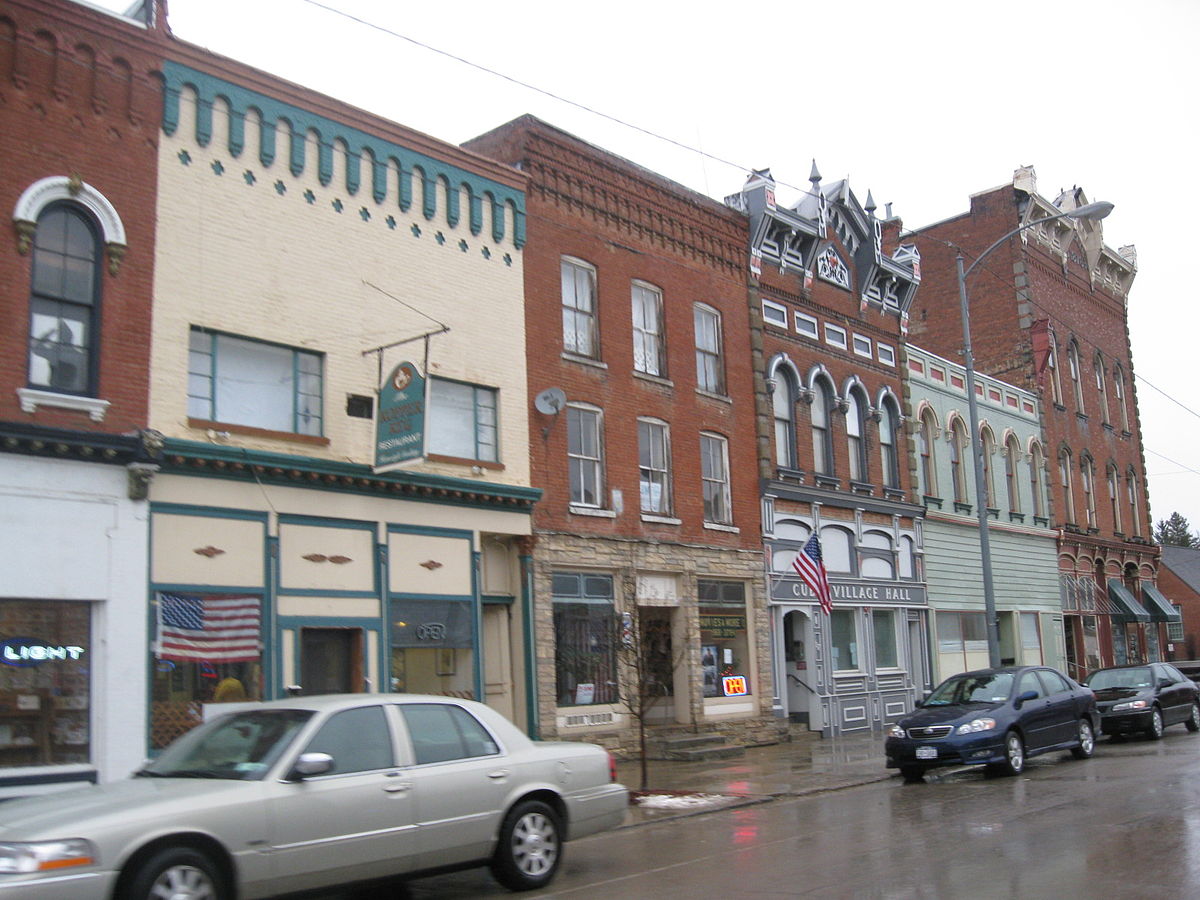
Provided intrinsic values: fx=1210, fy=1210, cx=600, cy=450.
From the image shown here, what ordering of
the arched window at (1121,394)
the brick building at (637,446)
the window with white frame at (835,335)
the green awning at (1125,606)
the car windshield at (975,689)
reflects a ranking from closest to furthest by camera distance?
the car windshield at (975,689) < the brick building at (637,446) < the window with white frame at (835,335) < the green awning at (1125,606) < the arched window at (1121,394)

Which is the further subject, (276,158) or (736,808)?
(276,158)

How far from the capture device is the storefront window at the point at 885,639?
2831cm

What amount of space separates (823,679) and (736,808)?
37.2 feet

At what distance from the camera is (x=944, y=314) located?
3894 centimetres

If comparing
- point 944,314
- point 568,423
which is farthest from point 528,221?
point 944,314

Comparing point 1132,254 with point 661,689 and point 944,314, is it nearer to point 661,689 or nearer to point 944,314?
point 944,314

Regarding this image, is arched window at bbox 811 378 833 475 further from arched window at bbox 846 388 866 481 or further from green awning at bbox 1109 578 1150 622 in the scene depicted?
green awning at bbox 1109 578 1150 622

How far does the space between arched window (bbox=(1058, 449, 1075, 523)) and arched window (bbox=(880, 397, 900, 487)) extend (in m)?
10.5

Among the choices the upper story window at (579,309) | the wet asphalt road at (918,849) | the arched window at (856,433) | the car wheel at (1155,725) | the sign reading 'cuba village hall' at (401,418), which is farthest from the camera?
the arched window at (856,433)

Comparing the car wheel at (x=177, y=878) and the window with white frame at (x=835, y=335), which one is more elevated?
the window with white frame at (x=835, y=335)

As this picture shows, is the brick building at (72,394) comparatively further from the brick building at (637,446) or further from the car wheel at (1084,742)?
the car wheel at (1084,742)

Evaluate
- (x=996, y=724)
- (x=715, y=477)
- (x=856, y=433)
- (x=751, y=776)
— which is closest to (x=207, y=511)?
(x=751, y=776)

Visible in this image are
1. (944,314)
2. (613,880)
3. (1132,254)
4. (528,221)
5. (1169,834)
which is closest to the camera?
(613,880)

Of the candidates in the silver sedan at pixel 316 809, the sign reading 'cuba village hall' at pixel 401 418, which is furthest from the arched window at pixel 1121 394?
the silver sedan at pixel 316 809
